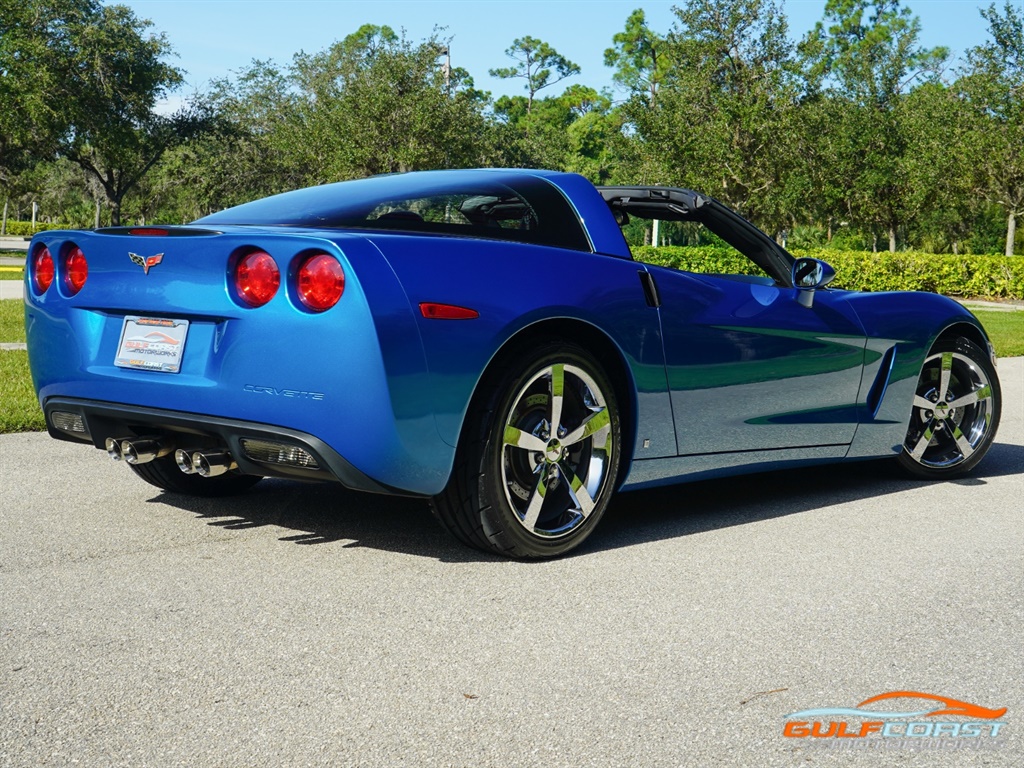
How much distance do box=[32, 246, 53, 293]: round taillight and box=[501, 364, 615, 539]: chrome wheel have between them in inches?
69.1

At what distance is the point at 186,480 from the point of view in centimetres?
514

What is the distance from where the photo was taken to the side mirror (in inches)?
207

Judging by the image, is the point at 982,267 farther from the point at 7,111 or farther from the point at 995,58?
the point at 7,111

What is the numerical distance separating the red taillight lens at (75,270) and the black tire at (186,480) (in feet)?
3.35

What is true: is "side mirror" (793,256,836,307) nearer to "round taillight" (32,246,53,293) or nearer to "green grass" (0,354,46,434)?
"round taillight" (32,246,53,293)

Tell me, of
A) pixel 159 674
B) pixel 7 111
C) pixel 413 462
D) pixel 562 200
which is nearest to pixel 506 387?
pixel 413 462

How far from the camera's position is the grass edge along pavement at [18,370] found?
23.0 ft

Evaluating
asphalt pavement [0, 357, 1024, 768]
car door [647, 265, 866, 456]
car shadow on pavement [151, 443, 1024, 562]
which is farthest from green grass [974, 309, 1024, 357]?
asphalt pavement [0, 357, 1024, 768]

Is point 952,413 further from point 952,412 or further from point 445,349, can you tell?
point 445,349

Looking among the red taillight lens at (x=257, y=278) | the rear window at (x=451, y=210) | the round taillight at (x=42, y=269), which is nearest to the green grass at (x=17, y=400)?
the round taillight at (x=42, y=269)

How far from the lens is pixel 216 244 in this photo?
384 cm

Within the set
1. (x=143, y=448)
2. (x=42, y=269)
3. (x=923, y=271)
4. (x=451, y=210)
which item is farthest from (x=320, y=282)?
(x=923, y=271)

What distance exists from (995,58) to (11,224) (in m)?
85.4

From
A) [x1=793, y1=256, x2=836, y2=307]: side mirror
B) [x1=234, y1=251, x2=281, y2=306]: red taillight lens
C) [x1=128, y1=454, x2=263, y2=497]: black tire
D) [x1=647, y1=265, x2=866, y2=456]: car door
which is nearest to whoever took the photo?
[x1=234, y1=251, x2=281, y2=306]: red taillight lens
